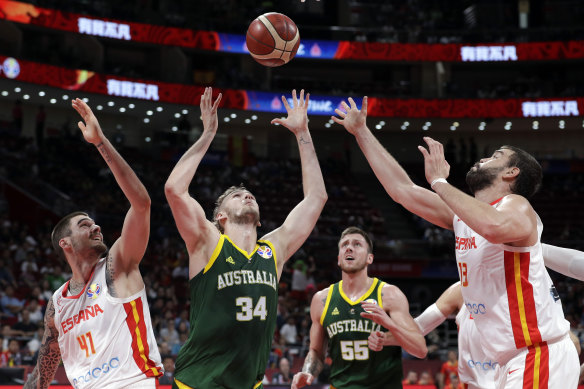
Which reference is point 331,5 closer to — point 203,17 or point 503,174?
point 203,17

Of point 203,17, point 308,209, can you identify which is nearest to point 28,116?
point 203,17

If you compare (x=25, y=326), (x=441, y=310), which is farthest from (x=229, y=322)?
(x=25, y=326)

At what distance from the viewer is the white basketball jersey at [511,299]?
14.4 ft

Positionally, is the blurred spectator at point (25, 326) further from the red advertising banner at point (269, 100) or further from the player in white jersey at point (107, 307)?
the red advertising banner at point (269, 100)

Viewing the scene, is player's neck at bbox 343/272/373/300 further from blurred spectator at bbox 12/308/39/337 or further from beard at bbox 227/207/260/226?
blurred spectator at bbox 12/308/39/337

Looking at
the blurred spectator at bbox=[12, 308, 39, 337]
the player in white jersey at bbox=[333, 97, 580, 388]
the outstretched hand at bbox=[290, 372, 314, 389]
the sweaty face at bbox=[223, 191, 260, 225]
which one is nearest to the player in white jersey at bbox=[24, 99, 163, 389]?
the sweaty face at bbox=[223, 191, 260, 225]

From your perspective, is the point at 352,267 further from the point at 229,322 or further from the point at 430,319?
the point at 229,322

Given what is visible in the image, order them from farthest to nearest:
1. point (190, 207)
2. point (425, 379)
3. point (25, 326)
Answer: point (25, 326), point (425, 379), point (190, 207)

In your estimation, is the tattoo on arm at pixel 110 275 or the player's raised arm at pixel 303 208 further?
the player's raised arm at pixel 303 208

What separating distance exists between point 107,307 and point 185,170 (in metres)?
1.06

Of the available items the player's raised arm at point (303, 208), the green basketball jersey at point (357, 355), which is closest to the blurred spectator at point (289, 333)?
the green basketball jersey at point (357, 355)

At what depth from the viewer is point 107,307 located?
191 inches

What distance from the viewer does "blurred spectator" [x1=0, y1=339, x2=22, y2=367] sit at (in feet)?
41.2

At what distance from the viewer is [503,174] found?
188 inches
